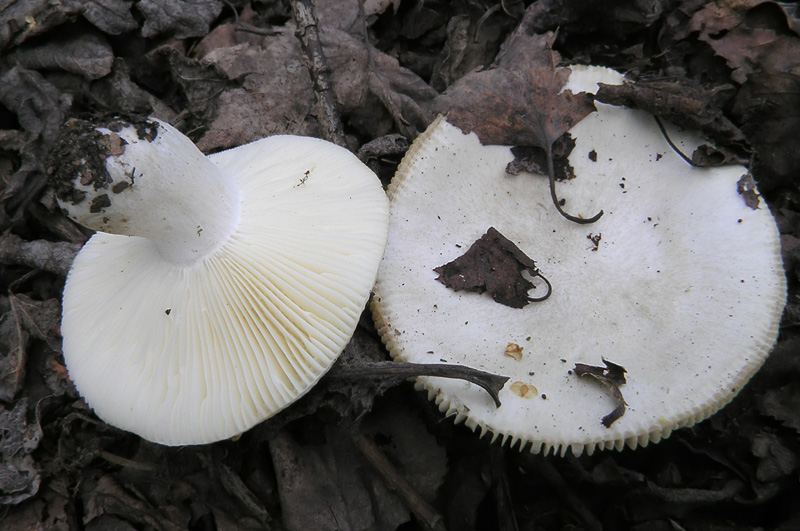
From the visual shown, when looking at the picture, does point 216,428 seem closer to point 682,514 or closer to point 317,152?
point 317,152

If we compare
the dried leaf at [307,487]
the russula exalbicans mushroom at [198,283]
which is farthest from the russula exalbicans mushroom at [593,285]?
the dried leaf at [307,487]

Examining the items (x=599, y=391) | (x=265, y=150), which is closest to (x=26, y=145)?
(x=265, y=150)

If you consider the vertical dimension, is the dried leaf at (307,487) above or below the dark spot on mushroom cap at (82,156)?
below

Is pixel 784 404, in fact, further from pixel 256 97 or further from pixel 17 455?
pixel 17 455

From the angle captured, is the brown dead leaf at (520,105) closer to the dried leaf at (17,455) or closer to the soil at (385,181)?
the soil at (385,181)

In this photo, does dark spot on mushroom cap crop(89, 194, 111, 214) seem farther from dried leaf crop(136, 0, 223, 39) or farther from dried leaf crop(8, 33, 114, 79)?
dried leaf crop(136, 0, 223, 39)

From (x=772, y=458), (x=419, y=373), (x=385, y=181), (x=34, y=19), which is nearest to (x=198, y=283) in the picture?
(x=419, y=373)

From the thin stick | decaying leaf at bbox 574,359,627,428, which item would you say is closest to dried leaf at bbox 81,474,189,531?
decaying leaf at bbox 574,359,627,428
